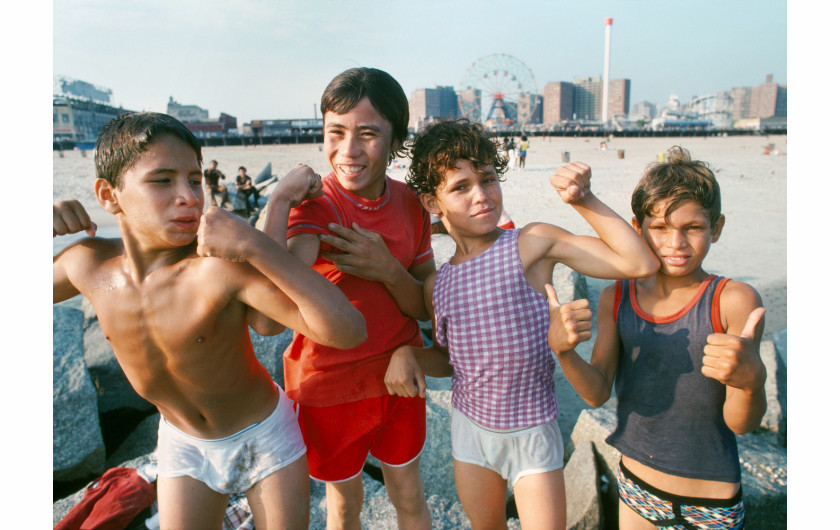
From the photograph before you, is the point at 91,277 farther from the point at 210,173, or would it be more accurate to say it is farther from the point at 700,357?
the point at 210,173

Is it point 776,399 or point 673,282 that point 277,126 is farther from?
point 673,282

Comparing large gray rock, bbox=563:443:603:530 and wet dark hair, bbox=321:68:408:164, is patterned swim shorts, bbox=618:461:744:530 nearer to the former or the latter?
large gray rock, bbox=563:443:603:530

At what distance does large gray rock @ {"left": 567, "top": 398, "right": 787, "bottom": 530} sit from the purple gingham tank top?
0.99 metres

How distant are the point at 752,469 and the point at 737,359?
4.85 feet

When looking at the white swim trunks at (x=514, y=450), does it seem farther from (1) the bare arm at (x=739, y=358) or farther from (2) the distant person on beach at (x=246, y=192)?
(2) the distant person on beach at (x=246, y=192)

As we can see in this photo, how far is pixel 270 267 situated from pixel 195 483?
2.92 ft

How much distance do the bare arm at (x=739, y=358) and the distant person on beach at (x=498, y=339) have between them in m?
0.34

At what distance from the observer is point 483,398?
181cm

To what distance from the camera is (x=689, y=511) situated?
165 cm

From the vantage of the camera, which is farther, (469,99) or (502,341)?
(469,99)

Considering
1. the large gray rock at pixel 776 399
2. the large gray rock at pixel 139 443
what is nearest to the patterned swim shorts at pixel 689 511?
the large gray rock at pixel 776 399

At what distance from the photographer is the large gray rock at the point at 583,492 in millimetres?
2357

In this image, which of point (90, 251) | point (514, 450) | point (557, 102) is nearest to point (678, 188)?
point (514, 450)

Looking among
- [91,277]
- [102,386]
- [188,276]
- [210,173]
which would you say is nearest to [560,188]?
[188,276]
